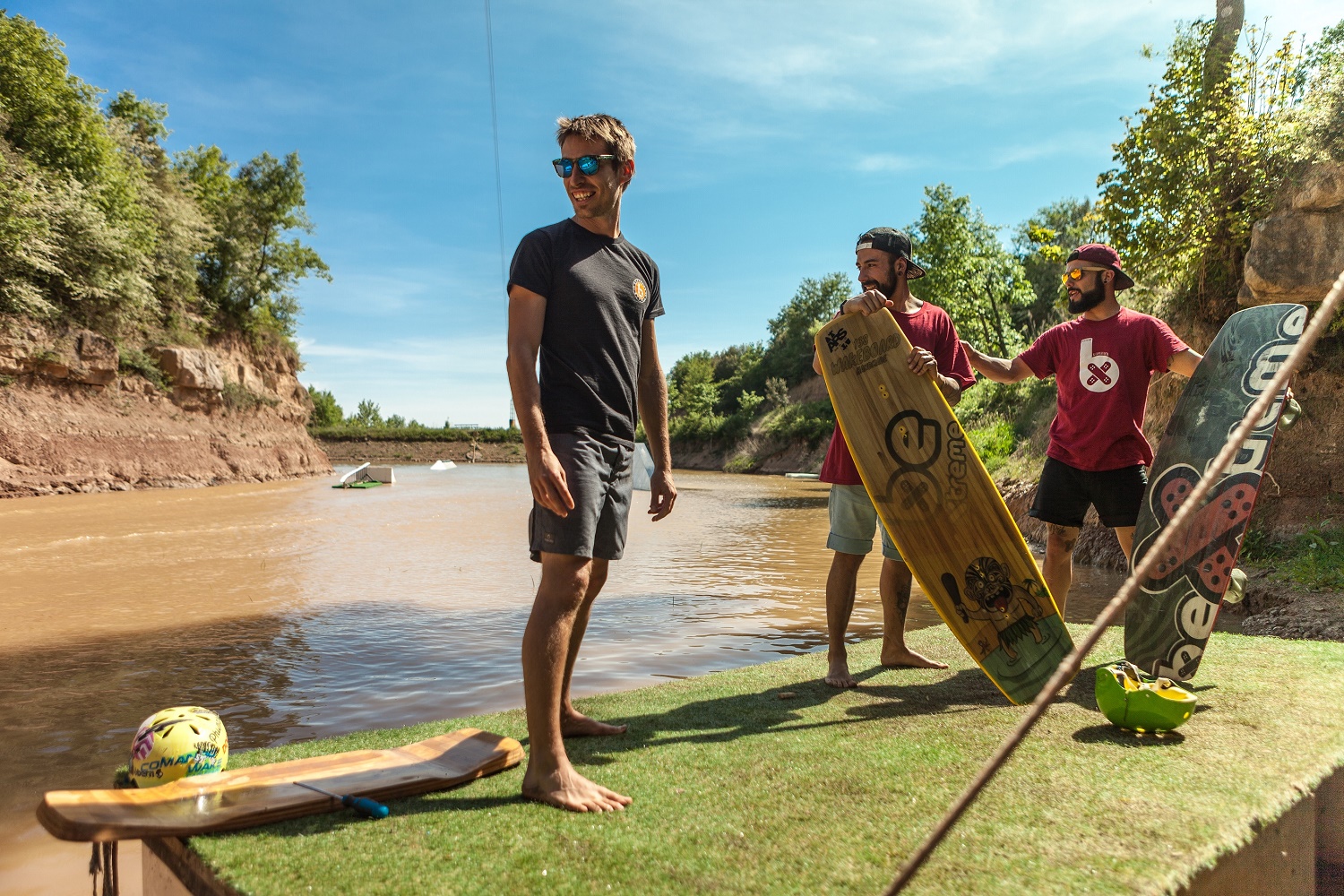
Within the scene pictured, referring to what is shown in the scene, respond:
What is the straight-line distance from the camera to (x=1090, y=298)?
3971mm

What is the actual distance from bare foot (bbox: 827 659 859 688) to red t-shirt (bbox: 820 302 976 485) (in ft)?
2.89

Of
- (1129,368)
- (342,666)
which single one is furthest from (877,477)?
(342,666)

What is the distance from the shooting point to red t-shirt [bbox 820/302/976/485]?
3.90m

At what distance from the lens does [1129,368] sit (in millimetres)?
3811

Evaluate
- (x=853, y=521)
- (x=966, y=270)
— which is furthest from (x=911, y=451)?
(x=966, y=270)

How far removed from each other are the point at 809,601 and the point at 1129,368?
442cm

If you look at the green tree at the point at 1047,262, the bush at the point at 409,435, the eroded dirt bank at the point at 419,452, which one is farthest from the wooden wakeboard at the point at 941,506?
the bush at the point at 409,435

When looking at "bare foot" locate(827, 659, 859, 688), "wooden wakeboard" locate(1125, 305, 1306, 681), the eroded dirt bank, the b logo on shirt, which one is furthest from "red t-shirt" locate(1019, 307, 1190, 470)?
the eroded dirt bank

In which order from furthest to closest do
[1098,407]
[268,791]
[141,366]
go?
[141,366] < [1098,407] < [268,791]

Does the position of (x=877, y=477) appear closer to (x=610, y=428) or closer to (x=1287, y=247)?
(x=610, y=428)

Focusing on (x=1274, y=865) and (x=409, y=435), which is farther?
(x=409, y=435)

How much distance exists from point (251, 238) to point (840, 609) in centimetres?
4111

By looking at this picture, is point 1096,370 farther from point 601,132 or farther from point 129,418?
point 129,418

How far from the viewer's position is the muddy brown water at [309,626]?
13.0ft
